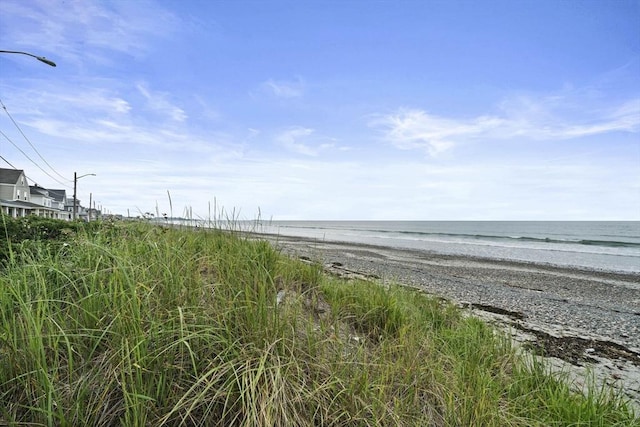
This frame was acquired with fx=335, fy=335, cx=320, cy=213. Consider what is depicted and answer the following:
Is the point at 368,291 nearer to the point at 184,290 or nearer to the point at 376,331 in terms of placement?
the point at 376,331

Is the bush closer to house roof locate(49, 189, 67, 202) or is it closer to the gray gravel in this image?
the gray gravel

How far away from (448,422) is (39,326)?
2406 mm

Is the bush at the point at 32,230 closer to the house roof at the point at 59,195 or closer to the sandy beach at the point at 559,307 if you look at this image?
the sandy beach at the point at 559,307

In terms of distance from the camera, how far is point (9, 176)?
41031mm

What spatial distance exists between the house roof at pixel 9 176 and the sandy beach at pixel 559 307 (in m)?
47.8

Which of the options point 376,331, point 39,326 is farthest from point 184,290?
point 376,331

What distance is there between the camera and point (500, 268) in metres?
17.5

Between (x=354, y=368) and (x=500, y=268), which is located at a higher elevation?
(x=354, y=368)

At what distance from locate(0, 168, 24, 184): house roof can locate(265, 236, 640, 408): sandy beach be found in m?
47.8

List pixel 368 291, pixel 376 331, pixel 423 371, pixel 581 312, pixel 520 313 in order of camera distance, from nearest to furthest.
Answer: pixel 423 371
pixel 376 331
pixel 368 291
pixel 520 313
pixel 581 312

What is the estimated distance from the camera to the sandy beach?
205 inches

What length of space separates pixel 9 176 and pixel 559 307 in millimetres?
55323

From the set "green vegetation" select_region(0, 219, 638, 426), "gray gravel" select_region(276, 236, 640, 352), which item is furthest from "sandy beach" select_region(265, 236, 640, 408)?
"green vegetation" select_region(0, 219, 638, 426)

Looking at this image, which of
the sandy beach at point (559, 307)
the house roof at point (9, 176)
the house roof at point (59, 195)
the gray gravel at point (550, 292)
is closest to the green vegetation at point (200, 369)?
the sandy beach at point (559, 307)
